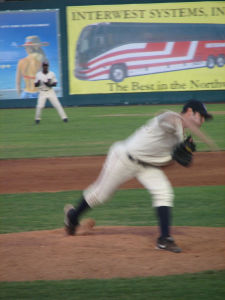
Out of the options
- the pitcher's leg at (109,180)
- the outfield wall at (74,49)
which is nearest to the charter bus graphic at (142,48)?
the outfield wall at (74,49)

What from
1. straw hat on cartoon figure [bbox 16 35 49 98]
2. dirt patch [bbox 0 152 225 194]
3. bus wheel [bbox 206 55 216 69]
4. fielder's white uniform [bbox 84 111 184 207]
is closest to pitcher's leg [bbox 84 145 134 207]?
fielder's white uniform [bbox 84 111 184 207]

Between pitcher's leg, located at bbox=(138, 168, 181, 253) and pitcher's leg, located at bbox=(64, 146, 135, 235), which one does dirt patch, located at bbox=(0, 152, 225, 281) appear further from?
pitcher's leg, located at bbox=(64, 146, 135, 235)

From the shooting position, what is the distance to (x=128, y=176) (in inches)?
225

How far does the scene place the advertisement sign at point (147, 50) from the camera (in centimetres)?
2589

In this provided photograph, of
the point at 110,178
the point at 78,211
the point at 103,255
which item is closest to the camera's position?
the point at 103,255

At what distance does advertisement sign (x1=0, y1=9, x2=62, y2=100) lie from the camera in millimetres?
26047

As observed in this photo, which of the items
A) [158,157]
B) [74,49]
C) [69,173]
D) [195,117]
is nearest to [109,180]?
[158,157]

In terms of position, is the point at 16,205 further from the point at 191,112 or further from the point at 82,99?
the point at 82,99

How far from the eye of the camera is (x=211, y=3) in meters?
25.8

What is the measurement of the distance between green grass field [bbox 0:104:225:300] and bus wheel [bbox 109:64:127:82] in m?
6.36

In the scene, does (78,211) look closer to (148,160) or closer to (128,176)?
(128,176)

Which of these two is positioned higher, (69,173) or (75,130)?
(75,130)

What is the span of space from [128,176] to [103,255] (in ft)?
2.50

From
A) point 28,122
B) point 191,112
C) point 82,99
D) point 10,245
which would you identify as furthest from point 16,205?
point 82,99
